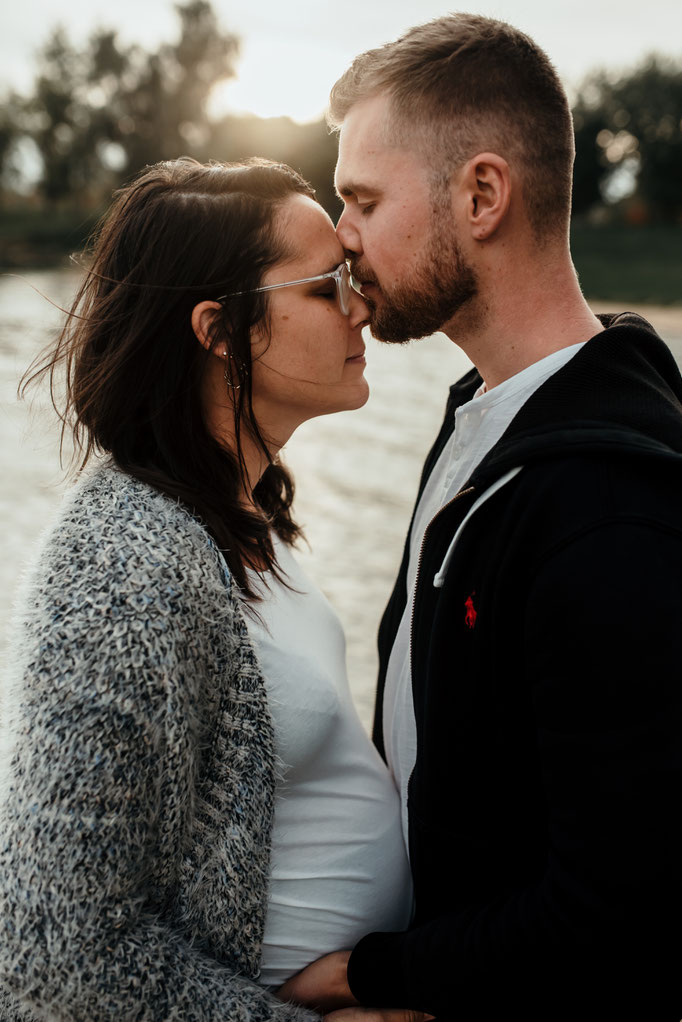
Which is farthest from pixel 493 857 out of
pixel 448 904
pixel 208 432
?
pixel 208 432

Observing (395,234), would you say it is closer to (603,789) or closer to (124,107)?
(603,789)

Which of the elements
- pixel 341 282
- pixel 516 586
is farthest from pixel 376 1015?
pixel 341 282

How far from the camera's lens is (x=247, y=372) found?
2.10 meters

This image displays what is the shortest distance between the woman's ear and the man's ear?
60cm

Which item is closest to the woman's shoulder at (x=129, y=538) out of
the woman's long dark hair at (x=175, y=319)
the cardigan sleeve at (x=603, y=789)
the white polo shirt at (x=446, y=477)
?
the woman's long dark hair at (x=175, y=319)

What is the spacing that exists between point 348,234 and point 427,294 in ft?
0.90

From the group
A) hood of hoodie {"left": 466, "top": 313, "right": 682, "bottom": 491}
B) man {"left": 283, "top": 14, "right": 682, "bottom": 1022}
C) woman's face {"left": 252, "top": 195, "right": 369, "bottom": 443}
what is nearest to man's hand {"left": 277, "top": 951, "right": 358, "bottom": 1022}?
man {"left": 283, "top": 14, "right": 682, "bottom": 1022}

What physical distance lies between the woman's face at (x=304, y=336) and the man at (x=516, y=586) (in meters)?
0.09

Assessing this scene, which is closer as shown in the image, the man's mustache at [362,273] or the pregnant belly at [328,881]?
the pregnant belly at [328,881]

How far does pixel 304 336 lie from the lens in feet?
6.96

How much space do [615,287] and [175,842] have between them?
26.8m

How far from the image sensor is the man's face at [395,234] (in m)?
2.04

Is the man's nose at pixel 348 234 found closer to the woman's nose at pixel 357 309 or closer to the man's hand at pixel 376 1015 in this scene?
the woman's nose at pixel 357 309

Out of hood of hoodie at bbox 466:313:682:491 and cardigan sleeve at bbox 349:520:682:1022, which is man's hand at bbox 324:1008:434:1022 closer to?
cardigan sleeve at bbox 349:520:682:1022
